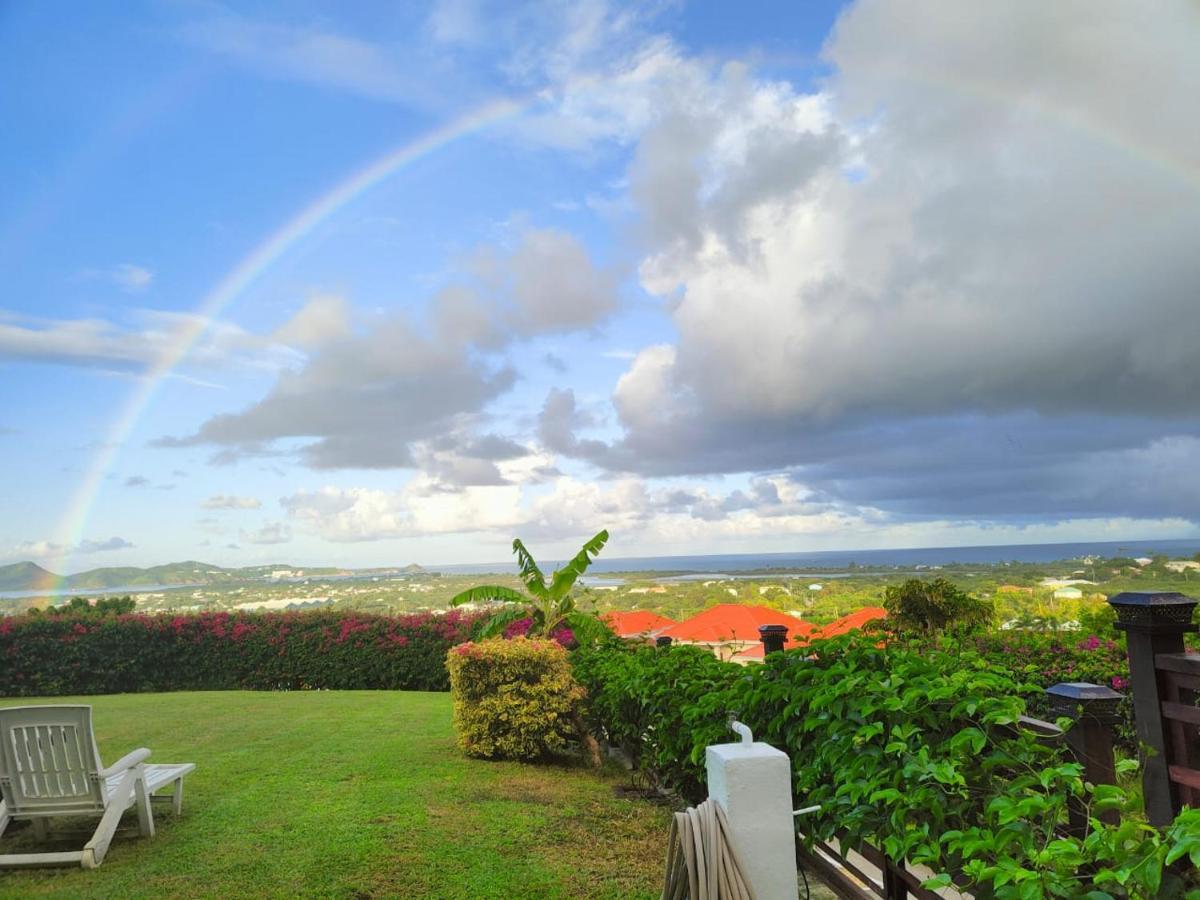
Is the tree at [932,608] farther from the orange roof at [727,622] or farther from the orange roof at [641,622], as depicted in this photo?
the orange roof at [641,622]

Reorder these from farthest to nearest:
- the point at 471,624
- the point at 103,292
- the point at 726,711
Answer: the point at 103,292 < the point at 471,624 < the point at 726,711

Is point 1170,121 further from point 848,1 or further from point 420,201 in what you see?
point 420,201

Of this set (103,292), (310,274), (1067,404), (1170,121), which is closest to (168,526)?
(103,292)

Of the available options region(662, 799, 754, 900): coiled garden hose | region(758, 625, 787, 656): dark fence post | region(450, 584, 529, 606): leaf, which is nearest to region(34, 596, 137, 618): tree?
region(450, 584, 529, 606): leaf

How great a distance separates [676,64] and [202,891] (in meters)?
13.2

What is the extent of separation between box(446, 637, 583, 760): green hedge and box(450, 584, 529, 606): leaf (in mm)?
2702

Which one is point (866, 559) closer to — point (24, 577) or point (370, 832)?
point (24, 577)

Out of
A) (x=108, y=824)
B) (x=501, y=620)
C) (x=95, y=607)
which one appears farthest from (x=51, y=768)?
(x=95, y=607)

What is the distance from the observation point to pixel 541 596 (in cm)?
1007

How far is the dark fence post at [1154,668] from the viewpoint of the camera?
293 cm

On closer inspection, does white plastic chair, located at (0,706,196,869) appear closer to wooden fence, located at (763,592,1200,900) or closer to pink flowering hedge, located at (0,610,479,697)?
wooden fence, located at (763,592,1200,900)

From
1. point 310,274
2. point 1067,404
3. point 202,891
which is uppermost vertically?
point 310,274

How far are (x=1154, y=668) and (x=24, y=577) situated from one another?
116 ft

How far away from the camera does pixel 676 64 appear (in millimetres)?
12953
